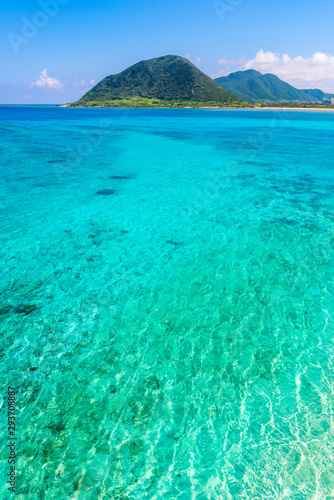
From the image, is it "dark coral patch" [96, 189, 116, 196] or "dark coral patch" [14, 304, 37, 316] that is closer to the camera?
"dark coral patch" [14, 304, 37, 316]

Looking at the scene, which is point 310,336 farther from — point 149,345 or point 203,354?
point 149,345

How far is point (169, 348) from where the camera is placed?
37.1ft

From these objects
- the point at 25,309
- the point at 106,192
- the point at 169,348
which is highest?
the point at 106,192

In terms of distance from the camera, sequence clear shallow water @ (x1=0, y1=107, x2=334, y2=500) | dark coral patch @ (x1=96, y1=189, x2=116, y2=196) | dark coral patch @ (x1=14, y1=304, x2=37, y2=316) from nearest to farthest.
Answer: clear shallow water @ (x1=0, y1=107, x2=334, y2=500) < dark coral patch @ (x1=14, y1=304, x2=37, y2=316) < dark coral patch @ (x1=96, y1=189, x2=116, y2=196)

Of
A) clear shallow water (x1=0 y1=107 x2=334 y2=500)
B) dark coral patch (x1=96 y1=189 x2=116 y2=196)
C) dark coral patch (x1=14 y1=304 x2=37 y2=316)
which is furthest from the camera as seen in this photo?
dark coral patch (x1=96 y1=189 x2=116 y2=196)

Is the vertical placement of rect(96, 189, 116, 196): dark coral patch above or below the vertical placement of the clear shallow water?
above

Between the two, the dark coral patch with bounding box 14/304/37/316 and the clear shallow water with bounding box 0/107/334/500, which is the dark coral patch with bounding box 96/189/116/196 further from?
the dark coral patch with bounding box 14/304/37/316

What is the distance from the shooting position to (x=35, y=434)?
828cm

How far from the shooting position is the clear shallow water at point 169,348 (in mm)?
7594

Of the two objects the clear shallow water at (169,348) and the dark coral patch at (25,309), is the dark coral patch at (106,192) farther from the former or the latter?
the dark coral patch at (25,309)

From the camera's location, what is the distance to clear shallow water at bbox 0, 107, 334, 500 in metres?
7.59

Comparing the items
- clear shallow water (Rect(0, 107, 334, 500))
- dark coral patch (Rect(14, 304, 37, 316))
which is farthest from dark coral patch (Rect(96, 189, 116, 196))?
dark coral patch (Rect(14, 304, 37, 316))

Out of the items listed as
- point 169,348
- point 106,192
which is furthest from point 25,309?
point 106,192

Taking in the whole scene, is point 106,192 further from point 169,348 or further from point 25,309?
point 169,348
